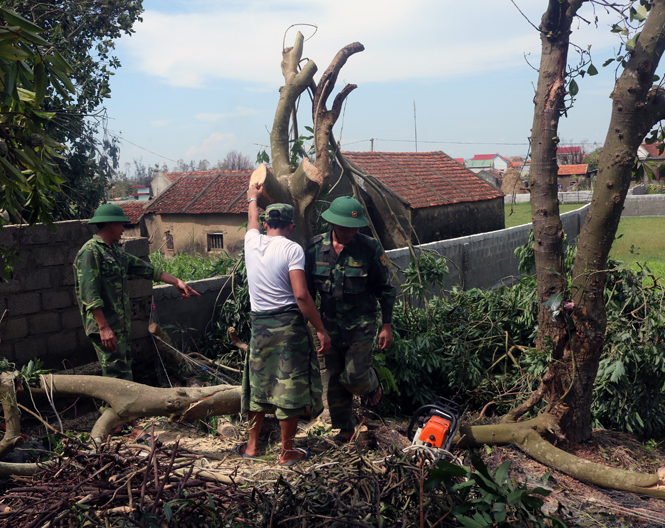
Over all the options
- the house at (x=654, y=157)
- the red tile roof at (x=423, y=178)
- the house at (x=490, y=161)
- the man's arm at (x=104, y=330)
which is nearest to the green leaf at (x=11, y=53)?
the man's arm at (x=104, y=330)

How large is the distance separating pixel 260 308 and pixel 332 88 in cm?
200

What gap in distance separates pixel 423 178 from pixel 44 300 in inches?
511

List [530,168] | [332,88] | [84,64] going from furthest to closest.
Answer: [84,64] → [332,88] → [530,168]

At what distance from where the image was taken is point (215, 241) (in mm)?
16219

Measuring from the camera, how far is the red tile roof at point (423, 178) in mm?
14625

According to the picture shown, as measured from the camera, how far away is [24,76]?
2369 millimetres

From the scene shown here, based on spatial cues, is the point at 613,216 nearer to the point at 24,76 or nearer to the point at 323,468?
the point at 323,468

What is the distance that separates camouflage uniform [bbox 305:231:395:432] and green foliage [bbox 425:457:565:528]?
3.99 ft

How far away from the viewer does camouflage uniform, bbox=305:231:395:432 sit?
393cm

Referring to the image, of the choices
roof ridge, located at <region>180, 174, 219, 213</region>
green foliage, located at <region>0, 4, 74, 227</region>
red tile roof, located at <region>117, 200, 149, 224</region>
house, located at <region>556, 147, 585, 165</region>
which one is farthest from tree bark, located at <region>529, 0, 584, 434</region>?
house, located at <region>556, 147, 585, 165</region>

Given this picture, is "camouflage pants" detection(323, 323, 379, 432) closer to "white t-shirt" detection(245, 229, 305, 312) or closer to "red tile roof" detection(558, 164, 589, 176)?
"white t-shirt" detection(245, 229, 305, 312)

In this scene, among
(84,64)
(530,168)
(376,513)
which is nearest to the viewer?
(376,513)

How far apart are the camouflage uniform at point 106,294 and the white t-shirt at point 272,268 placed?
1.36 meters

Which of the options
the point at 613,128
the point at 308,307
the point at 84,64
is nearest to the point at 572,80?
the point at 613,128
